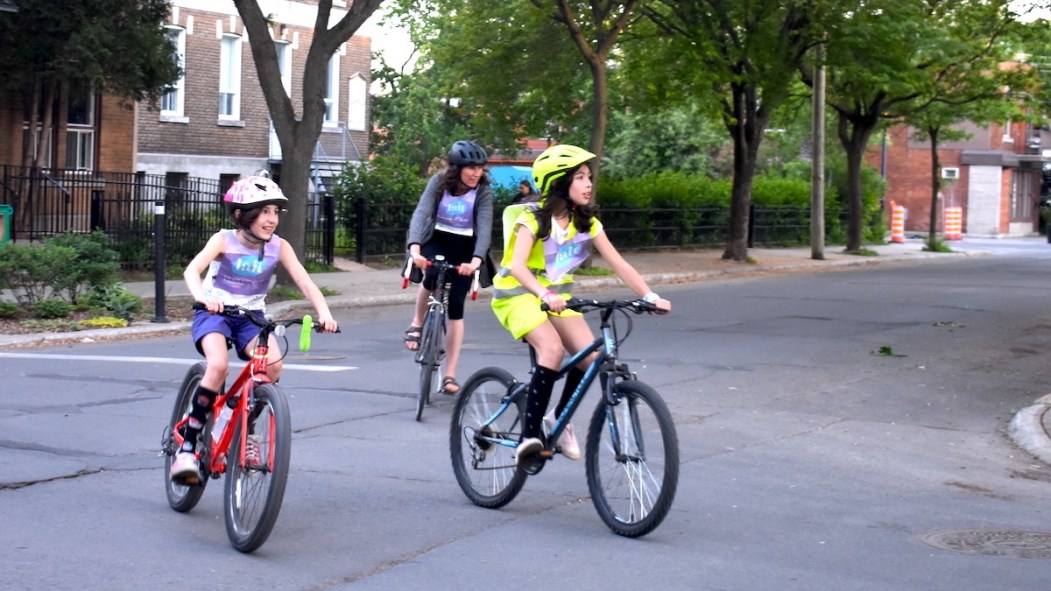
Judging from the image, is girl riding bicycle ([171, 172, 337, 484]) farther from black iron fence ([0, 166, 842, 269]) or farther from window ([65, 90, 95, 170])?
window ([65, 90, 95, 170])

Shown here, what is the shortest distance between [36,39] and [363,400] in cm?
1528

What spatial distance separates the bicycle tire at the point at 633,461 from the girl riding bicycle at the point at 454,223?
3253 millimetres

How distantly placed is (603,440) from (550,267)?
0.93 meters

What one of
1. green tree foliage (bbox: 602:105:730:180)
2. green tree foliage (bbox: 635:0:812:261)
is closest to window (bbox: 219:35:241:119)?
green tree foliage (bbox: 635:0:812:261)

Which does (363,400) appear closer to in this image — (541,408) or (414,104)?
(541,408)

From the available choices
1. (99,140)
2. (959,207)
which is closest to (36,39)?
(99,140)

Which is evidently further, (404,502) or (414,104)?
(414,104)

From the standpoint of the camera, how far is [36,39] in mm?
22688

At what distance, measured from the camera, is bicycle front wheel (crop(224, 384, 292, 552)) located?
5.54 meters

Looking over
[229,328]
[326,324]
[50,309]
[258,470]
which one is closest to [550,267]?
[326,324]

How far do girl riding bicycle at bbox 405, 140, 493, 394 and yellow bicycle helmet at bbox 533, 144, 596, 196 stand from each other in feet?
9.52

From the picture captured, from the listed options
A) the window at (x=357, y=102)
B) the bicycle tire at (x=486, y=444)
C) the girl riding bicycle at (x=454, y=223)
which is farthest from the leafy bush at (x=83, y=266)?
the window at (x=357, y=102)

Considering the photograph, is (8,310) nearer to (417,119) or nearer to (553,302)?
(553,302)

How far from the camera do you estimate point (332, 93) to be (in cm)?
3691
